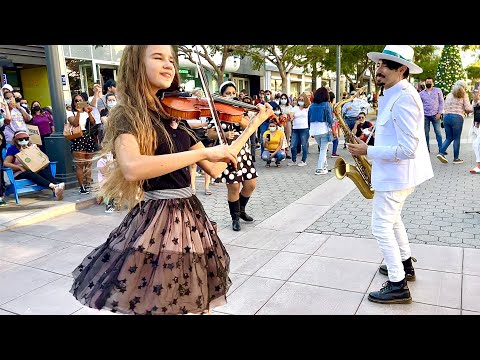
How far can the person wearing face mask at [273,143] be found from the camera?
31.4 ft

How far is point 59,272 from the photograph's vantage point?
3986 mm

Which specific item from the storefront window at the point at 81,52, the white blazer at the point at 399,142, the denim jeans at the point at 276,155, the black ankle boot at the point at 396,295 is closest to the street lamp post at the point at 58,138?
the denim jeans at the point at 276,155

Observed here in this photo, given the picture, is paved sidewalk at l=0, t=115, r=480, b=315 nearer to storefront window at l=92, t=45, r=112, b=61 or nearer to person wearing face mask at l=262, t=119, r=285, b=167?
person wearing face mask at l=262, t=119, r=285, b=167

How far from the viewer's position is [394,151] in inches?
114

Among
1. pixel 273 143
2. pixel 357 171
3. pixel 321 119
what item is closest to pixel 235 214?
pixel 357 171

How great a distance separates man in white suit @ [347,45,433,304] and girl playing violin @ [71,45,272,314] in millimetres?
1267

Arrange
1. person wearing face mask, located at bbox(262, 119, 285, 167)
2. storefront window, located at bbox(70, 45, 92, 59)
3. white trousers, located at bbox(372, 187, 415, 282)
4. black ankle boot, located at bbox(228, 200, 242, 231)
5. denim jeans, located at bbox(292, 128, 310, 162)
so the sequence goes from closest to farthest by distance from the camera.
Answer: white trousers, located at bbox(372, 187, 415, 282)
black ankle boot, located at bbox(228, 200, 242, 231)
person wearing face mask, located at bbox(262, 119, 285, 167)
denim jeans, located at bbox(292, 128, 310, 162)
storefront window, located at bbox(70, 45, 92, 59)

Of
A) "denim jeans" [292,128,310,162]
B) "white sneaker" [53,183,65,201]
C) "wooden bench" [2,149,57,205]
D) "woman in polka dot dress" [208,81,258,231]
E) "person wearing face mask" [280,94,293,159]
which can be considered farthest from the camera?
"person wearing face mask" [280,94,293,159]

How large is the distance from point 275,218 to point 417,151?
2.84 metres

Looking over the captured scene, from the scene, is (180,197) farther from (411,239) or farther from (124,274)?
(411,239)

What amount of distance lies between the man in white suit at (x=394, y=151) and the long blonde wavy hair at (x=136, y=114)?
171cm

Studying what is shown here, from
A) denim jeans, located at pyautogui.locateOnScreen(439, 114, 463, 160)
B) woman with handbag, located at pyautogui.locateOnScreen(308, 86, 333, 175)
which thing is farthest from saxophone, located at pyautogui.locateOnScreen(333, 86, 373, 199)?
denim jeans, located at pyautogui.locateOnScreen(439, 114, 463, 160)

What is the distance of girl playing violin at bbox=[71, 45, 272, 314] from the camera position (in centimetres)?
188

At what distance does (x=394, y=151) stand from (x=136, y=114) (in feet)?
6.33
